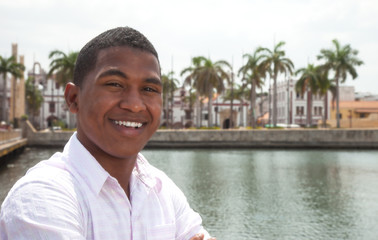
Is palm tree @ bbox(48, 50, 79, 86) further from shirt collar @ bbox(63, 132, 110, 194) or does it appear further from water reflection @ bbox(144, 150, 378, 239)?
shirt collar @ bbox(63, 132, 110, 194)

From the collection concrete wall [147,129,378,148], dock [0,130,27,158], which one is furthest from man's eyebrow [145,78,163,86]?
concrete wall [147,129,378,148]

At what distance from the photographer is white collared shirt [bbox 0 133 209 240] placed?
1211 millimetres

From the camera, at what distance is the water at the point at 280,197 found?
1106 cm

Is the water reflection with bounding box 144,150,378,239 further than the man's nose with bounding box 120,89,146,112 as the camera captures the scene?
Yes

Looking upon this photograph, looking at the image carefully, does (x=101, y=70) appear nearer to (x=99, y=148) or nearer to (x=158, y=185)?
(x=99, y=148)

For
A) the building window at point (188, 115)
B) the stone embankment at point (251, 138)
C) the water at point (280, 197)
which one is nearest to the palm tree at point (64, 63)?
the stone embankment at point (251, 138)

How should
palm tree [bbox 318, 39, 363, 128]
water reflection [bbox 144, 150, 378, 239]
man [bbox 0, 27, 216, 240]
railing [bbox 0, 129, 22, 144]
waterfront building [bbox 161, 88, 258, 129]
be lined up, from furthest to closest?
1. waterfront building [bbox 161, 88, 258, 129]
2. palm tree [bbox 318, 39, 363, 128]
3. railing [bbox 0, 129, 22, 144]
4. water reflection [bbox 144, 150, 378, 239]
5. man [bbox 0, 27, 216, 240]

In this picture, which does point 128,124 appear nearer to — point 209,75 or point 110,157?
point 110,157

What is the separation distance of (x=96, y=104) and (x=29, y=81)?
3210 inches

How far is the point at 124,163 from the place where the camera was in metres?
1.61

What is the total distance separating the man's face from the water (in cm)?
919

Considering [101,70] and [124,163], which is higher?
[101,70]

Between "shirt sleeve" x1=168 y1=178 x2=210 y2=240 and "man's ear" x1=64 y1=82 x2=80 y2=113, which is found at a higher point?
"man's ear" x1=64 y1=82 x2=80 y2=113

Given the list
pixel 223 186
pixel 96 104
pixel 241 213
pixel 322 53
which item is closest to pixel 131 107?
pixel 96 104
